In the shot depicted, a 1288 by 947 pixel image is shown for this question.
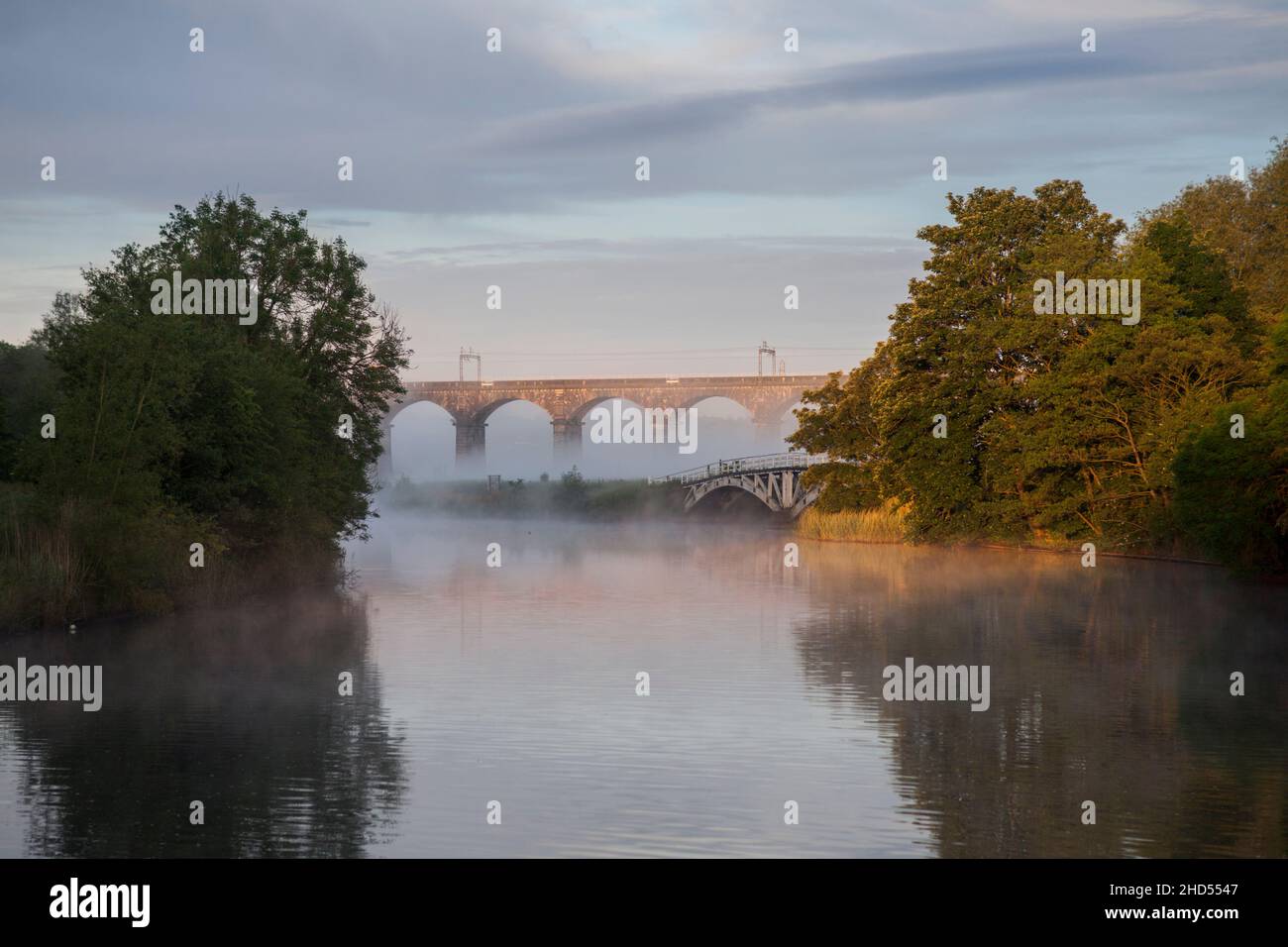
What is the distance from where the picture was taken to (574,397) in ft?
525

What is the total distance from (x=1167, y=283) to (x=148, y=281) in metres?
37.5

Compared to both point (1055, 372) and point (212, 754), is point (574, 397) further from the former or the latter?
point (212, 754)

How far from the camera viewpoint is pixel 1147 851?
13.3 meters

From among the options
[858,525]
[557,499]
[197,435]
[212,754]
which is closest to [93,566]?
[197,435]

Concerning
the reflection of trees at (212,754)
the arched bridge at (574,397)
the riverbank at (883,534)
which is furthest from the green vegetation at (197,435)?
the arched bridge at (574,397)

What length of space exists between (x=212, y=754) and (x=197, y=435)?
2067 centimetres

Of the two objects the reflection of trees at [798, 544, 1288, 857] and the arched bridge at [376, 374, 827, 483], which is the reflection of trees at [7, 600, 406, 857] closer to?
the reflection of trees at [798, 544, 1288, 857]

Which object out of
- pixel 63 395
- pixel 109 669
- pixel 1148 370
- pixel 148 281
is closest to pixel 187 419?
pixel 63 395

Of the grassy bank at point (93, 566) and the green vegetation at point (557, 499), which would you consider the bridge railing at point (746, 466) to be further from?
the grassy bank at point (93, 566)

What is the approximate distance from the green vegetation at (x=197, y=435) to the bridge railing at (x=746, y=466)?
137 ft

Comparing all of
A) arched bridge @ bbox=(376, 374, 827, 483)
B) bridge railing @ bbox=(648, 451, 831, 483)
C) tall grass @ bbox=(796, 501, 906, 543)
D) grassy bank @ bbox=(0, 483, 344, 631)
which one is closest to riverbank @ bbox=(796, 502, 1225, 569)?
tall grass @ bbox=(796, 501, 906, 543)

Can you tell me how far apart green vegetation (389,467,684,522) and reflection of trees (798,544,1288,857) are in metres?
60.9

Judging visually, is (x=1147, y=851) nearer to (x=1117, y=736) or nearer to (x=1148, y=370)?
(x=1117, y=736)

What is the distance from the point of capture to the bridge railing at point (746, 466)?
301 feet
